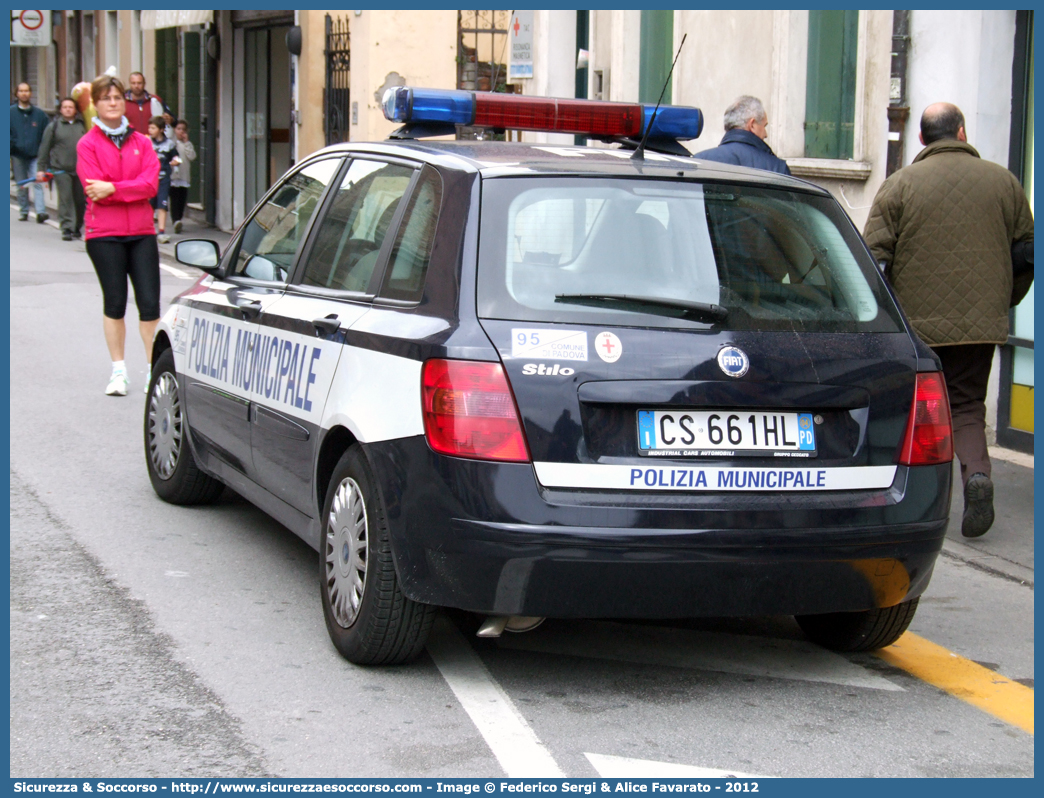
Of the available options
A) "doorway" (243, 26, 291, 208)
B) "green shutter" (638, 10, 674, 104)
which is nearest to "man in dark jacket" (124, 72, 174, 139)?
"doorway" (243, 26, 291, 208)

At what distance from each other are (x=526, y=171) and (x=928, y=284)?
2.75m

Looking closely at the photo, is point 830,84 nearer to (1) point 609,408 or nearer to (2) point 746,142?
(2) point 746,142

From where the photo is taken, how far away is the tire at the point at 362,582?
4.41 metres

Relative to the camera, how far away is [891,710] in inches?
175

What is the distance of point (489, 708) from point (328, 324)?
1.38 m

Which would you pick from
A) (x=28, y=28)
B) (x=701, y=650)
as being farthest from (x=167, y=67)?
(x=701, y=650)

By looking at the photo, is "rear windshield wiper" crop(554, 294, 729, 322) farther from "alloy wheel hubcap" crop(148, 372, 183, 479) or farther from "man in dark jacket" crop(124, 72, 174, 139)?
"man in dark jacket" crop(124, 72, 174, 139)

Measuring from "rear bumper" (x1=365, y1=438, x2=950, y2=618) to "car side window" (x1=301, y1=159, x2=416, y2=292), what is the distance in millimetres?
891

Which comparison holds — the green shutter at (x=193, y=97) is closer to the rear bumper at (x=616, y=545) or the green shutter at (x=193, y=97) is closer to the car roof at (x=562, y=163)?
the car roof at (x=562, y=163)

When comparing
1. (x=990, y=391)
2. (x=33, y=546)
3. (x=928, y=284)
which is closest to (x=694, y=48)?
(x=990, y=391)

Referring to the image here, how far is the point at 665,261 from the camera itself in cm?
440

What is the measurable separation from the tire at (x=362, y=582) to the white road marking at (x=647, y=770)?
810 mm

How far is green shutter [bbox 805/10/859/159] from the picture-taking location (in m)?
10.9
